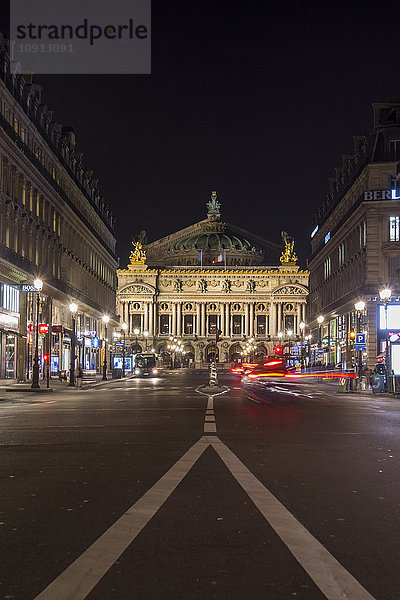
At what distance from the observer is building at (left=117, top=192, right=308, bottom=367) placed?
568ft

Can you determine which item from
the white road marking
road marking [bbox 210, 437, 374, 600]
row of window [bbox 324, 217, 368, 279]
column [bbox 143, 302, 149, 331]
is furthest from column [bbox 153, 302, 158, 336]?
road marking [bbox 210, 437, 374, 600]

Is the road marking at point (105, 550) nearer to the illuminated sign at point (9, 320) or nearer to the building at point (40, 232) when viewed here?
the building at point (40, 232)

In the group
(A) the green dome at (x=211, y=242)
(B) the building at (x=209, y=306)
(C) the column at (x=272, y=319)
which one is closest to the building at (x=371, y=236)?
(B) the building at (x=209, y=306)

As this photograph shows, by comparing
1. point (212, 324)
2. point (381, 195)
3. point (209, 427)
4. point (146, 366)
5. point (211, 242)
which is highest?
point (211, 242)

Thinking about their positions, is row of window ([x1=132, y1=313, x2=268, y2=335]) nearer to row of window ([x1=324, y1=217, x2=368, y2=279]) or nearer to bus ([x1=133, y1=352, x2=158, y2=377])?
row of window ([x1=324, y1=217, x2=368, y2=279])

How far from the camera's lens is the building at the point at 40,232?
45.9m

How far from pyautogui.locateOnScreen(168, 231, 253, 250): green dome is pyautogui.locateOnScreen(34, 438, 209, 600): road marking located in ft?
598

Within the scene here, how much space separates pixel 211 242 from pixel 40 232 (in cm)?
13858

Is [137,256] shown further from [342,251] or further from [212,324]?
[342,251]

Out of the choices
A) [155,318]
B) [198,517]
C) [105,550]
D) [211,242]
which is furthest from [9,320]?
[211,242]

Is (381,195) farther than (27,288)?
Yes

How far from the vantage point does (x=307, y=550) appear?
564 centimetres

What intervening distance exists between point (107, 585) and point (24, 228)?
47.2m

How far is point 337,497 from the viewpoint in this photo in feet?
26.1
